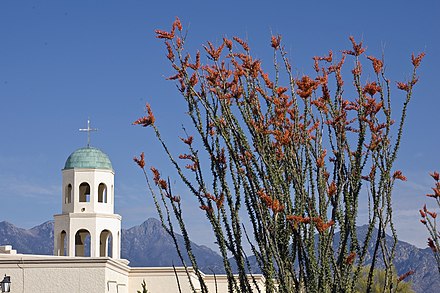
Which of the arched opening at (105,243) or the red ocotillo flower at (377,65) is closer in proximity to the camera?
the red ocotillo flower at (377,65)

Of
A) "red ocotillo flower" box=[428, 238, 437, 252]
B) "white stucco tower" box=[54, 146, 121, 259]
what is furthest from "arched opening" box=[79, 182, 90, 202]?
"red ocotillo flower" box=[428, 238, 437, 252]

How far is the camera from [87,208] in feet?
112

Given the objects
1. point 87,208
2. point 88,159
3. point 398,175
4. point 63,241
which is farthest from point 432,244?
point 63,241

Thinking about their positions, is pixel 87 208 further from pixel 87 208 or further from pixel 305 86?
pixel 305 86

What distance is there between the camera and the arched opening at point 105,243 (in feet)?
115

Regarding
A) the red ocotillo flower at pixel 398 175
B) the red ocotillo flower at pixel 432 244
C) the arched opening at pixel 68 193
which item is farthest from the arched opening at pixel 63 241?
the red ocotillo flower at pixel 398 175

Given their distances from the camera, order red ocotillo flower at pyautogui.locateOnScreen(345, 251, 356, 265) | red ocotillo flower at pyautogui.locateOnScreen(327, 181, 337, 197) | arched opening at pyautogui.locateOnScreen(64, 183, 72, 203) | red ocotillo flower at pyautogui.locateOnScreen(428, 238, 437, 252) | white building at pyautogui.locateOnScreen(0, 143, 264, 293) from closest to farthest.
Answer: red ocotillo flower at pyautogui.locateOnScreen(327, 181, 337, 197)
red ocotillo flower at pyautogui.locateOnScreen(345, 251, 356, 265)
red ocotillo flower at pyautogui.locateOnScreen(428, 238, 437, 252)
white building at pyautogui.locateOnScreen(0, 143, 264, 293)
arched opening at pyautogui.locateOnScreen(64, 183, 72, 203)

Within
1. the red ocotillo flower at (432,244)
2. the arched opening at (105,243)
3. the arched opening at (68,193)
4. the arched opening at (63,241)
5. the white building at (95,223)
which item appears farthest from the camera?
the arched opening at (105,243)

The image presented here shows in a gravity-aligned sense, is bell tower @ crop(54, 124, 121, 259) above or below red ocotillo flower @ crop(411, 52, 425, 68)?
above

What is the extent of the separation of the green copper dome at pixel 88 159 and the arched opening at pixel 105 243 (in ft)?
8.28

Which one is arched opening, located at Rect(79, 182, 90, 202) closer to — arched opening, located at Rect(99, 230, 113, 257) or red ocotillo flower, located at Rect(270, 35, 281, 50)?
arched opening, located at Rect(99, 230, 113, 257)

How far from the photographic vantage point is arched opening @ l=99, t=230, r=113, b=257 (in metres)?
35.1

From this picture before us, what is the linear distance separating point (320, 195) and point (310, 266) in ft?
2.02

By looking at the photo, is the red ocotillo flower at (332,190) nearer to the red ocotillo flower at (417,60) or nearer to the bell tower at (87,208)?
the red ocotillo flower at (417,60)
